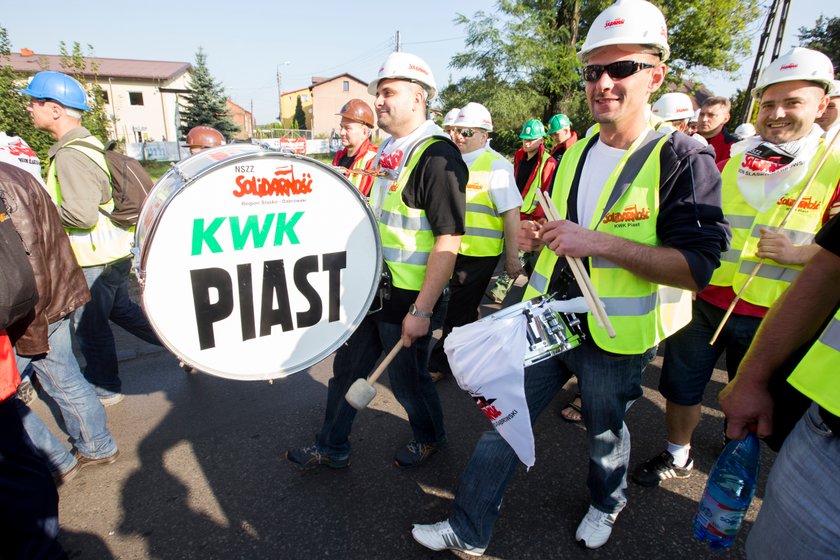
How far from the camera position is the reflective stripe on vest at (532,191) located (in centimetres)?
451

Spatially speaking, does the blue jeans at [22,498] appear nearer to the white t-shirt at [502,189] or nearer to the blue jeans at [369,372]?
the blue jeans at [369,372]

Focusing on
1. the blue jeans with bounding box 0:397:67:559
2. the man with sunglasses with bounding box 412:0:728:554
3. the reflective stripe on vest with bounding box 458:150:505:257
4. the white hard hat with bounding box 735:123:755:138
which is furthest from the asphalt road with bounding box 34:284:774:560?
the white hard hat with bounding box 735:123:755:138

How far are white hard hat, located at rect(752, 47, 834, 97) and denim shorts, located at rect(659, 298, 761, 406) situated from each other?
111 cm

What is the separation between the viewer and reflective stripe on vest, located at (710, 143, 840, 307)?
2084mm

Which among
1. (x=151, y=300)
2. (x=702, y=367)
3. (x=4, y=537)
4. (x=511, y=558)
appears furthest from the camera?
(x=702, y=367)

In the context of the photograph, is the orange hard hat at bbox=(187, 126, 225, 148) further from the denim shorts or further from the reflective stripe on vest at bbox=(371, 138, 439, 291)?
the denim shorts

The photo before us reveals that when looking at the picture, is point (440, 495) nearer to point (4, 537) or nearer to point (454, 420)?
point (454, 420)

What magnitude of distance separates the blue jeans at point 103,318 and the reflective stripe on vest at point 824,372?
3.29 metres

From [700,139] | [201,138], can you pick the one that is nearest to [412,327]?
[700,139]

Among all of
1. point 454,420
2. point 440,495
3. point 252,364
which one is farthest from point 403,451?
point 252,364

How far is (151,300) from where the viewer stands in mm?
1571

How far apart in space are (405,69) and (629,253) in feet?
4.23

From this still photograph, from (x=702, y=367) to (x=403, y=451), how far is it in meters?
1.66

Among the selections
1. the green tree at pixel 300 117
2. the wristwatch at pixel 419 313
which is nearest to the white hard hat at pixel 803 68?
the wristwatch at pixel 419 313
